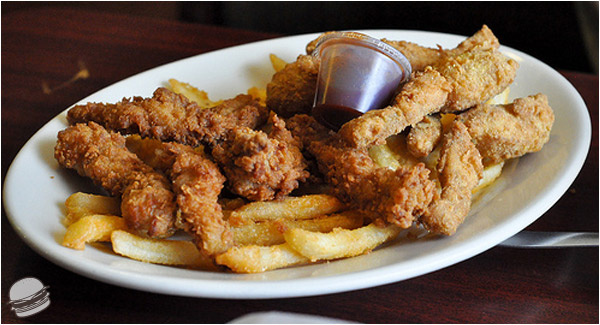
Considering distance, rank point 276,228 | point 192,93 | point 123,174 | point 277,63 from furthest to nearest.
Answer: point 277,63 → point 192,93 → point 123,174 → point 276,228

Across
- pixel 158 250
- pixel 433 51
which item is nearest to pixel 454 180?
pixel 433 51

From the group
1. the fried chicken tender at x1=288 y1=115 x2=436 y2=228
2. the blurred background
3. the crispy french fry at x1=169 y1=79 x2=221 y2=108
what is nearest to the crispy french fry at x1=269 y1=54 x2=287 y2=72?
the crispy french fry at x1=169 y1=79 x2=221 y2=108

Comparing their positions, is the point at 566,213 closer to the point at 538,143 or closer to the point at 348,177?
the point at 538,143

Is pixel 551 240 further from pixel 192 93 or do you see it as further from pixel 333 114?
pixel 192 93

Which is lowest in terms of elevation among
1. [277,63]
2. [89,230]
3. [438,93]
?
[89,230]

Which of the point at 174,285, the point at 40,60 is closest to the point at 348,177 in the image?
the point at 174,285

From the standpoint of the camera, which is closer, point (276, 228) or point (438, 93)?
point (276, 228)

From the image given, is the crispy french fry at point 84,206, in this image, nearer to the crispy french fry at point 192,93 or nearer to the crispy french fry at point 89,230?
the crispy french fry at point 89,230
